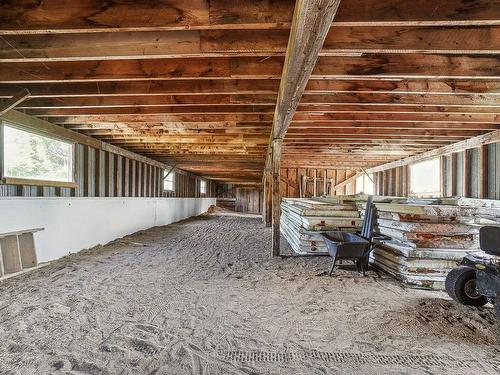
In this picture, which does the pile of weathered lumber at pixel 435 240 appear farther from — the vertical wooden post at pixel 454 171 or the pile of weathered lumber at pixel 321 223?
the vertical wooden post at pixel 454 171

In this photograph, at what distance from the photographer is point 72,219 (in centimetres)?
565

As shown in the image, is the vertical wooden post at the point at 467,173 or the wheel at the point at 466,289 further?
the vertical wooden post at the point at 467,173

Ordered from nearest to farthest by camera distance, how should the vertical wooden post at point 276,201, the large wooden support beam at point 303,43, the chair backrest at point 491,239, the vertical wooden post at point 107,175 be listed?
the large wooden support beam at point 303,43
the chair backrest at point 491,239
the vertical wooden post at point 276,201
the vertical wooden post at point 107,175

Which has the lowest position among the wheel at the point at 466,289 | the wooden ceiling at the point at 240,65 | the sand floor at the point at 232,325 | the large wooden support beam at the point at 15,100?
the sand floor at the point at 232,325

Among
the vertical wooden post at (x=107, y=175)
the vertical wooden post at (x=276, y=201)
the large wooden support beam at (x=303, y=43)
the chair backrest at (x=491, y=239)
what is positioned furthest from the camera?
the vertical wooden post at (x=107, y=175)

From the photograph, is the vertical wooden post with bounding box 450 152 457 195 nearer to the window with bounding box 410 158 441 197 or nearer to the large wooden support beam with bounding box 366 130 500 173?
the large wooden support beam with bounding box 366 130 500 173

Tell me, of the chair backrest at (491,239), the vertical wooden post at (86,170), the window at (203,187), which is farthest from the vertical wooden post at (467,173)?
the window at (203,187)

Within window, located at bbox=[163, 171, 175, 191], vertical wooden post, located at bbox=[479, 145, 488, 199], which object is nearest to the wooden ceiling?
vertical wooden post, located at bbox=[479, 145, 488, 199]

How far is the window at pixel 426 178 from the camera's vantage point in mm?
7973

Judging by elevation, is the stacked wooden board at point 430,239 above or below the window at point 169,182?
below

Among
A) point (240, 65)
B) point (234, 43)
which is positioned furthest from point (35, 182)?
point (234, 43)

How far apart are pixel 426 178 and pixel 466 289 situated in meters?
6.43

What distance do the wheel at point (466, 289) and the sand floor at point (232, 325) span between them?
103 millimetres

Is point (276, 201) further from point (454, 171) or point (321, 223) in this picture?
point (454, 171)
